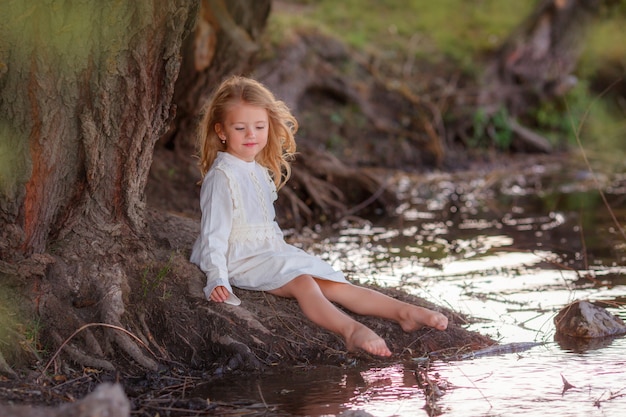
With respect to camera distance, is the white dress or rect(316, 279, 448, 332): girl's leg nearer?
rect(316, 279, 448, 332): girl's leg

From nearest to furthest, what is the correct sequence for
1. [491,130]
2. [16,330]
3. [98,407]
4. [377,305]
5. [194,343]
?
[98,407], [16,330], [194,343], [377,305], [491,130]

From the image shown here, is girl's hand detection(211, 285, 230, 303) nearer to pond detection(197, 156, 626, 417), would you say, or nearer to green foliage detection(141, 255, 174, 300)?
green foliage detection(141, 255, 174, 300)

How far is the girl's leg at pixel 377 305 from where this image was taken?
17.0 ft

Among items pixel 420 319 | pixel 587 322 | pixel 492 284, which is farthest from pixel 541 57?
pixel 420 319

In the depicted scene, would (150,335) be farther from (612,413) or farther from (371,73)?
(371,73)

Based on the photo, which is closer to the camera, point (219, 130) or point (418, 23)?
point (219, 130)

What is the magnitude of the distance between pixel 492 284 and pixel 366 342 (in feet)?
8.43

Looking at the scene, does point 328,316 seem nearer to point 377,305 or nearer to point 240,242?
point 377,305

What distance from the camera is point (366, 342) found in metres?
4.88

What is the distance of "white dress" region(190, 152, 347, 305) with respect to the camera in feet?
17.6

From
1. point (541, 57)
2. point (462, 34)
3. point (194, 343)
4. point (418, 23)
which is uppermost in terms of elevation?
point (418, 23)

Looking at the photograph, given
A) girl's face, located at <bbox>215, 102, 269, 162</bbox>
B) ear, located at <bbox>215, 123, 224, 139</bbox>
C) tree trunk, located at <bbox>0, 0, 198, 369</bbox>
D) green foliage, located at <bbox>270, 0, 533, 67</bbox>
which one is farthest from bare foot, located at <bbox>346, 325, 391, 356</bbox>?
green foliage, located at <bbox>270, 0, 533, 67</bbox>

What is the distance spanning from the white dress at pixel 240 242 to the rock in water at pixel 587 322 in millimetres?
1340

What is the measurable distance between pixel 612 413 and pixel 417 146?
33.2 feet
